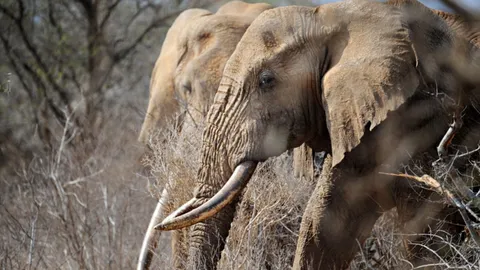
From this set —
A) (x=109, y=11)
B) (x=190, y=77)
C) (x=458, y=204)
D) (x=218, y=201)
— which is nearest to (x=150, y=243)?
(x=190, y=77)

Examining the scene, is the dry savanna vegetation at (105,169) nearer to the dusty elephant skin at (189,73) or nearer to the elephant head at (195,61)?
the dusty elephant skin at (189,73)

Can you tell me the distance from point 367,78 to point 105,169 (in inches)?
173

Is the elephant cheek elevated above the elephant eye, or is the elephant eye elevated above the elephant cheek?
the elephant eye

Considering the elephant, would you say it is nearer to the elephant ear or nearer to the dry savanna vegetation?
the elephant ear

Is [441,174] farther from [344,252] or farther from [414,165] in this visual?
[344,252]

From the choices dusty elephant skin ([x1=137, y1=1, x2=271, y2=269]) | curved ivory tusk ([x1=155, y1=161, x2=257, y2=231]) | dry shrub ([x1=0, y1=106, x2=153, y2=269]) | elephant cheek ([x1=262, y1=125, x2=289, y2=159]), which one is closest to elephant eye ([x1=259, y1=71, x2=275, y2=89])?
elephant cheek ([x1=262, y1=125, x2=289, y2=159])

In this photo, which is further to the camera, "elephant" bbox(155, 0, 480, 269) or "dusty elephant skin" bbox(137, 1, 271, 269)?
"dusty elephant skin" bbox(137, 1, 271, 269)

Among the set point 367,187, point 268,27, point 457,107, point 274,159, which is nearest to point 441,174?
point 457,107

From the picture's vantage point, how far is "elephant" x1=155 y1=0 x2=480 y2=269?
4.99 metres

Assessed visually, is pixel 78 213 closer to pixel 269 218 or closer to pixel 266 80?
pixel 269 218

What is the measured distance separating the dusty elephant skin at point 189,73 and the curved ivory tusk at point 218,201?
2.56 feet

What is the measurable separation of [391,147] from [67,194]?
322 cm

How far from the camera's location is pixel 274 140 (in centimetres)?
507

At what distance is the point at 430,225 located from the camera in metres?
5.22
